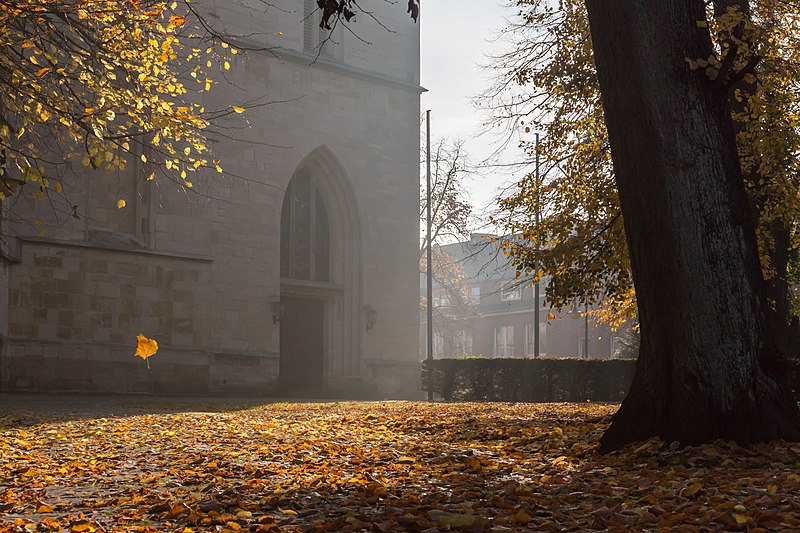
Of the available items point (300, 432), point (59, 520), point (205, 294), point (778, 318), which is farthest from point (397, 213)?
point (59, 520)

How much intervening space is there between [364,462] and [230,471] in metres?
1.12

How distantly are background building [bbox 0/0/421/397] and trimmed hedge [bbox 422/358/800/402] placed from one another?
3.77 meters

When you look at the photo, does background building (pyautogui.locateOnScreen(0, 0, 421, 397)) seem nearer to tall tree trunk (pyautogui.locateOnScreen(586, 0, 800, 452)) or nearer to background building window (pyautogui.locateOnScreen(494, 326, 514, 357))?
tall tree trunk (pyautogui.locateOnScreen(586, 0, 800, 452))

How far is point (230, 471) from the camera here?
6480 millimetres

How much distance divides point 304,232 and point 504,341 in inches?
1451

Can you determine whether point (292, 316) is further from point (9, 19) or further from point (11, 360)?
point (9, 19)

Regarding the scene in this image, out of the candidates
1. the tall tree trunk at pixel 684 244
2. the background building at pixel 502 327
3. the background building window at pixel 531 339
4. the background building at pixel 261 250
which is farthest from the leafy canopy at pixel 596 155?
the background building window at pixel 531 339

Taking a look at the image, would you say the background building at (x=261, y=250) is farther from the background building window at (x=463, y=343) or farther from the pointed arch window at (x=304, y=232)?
the background building window at (x=463, y=343)

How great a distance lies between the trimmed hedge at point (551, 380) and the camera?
79.9ft

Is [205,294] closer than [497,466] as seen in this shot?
No

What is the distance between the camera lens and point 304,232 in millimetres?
27047

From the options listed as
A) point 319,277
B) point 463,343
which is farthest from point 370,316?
point 463,343

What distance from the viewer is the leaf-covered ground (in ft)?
15.2

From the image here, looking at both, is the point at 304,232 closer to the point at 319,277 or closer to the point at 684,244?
the point at 319,277
